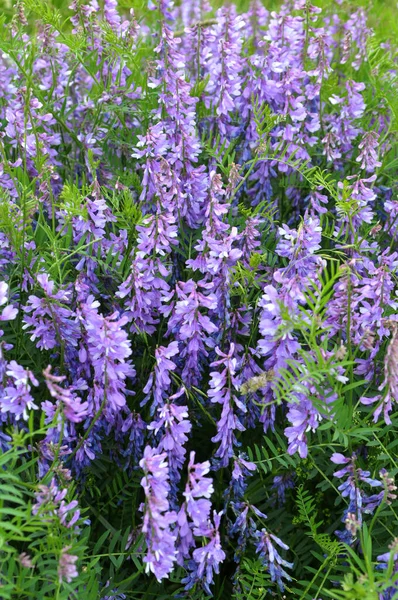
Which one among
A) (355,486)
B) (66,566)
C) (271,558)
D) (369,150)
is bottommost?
(271,558)

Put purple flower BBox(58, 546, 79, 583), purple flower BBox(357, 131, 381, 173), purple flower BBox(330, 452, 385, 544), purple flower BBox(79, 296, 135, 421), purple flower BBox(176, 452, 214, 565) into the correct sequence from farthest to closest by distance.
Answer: purple flower BBox(357, 131, 381, 173) < purple flower BBox(330, 452, 385, 544) < purple flower BBox(79, 296, 135, 421) < purple flower BBox(176, 452, 214, 565) < purple flower BBox(58, 546, 79, 583)

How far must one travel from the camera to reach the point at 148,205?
2475 mm

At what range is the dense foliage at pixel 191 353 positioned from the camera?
178cm

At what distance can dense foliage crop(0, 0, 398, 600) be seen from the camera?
1783mm

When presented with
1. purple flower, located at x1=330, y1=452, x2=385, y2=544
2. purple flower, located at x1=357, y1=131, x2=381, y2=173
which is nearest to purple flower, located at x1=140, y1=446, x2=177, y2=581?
purple flower, located at x1=330, y1=452, x2=385, y2=544

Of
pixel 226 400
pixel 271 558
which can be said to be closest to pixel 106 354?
pixel 226 400

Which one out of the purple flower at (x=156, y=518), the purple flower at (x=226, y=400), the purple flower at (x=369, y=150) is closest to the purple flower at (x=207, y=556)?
the purple flower at (x=156, y=518)

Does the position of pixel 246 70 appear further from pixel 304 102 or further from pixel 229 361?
pixel 229 361

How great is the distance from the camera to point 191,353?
2.16 meters

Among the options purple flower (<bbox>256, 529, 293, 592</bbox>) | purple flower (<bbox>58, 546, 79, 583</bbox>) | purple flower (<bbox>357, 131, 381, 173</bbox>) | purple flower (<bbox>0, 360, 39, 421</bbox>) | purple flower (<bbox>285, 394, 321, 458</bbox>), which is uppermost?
purple flower (<bbox>357, 131, 381, 173</bbox>)

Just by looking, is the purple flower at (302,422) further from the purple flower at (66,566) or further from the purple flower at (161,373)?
the purple flower at (66,566)

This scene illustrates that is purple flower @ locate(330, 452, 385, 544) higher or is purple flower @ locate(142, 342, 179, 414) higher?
purple flower @ locate(142, 342, 179, 414)

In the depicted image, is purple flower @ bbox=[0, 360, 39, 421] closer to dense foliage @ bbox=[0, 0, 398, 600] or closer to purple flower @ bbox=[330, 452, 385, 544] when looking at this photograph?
dense foliage @ bbox=[0, 0, 398, 600]

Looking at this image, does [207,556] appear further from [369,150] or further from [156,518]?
[369,150]
